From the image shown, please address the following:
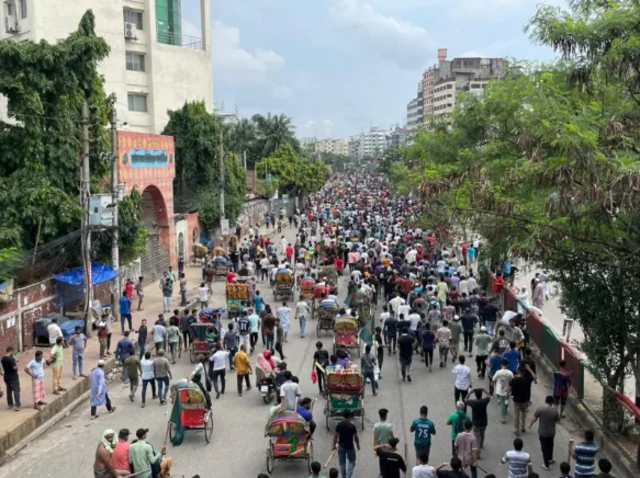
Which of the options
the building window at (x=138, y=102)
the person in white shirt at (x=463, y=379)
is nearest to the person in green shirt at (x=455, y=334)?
the person in white shirt at (x=463, y=379)

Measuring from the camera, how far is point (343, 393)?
12.6 metres

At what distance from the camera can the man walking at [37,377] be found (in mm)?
13820

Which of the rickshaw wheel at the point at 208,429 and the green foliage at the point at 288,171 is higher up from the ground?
the green foliage at the point at 288,171

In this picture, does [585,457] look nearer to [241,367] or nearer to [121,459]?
[121,459]

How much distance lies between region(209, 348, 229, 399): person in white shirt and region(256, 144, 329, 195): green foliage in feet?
170

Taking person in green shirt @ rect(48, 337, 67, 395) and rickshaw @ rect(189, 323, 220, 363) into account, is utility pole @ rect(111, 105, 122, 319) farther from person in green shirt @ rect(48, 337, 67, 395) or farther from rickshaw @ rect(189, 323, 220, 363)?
person in green shirt @ rect(48, 337, 67, 395)

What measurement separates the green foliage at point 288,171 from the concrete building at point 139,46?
18648mm

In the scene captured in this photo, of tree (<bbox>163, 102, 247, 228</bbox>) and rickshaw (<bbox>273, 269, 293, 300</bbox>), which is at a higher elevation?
tree (<bbox>163, 102, 247, 228</bbox>)

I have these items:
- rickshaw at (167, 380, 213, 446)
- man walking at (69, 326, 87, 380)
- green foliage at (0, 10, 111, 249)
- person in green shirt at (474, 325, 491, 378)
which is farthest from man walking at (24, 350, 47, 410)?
person in green shirt at (474, 325, 491, 378)

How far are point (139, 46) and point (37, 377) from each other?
1340 inches

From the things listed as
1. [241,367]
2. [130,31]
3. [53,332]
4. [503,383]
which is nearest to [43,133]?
[53,332]

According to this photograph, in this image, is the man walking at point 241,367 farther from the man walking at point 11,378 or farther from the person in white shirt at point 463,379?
the person in white shirt at point 463,379

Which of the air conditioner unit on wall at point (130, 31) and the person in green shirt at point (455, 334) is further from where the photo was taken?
the air conditioner unit on wall at point (130, 31)

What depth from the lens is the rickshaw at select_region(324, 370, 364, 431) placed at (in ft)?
41.2
